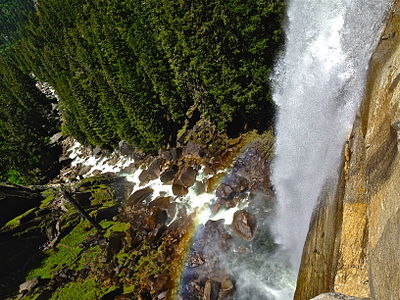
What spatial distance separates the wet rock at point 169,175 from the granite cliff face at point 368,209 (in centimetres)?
2047

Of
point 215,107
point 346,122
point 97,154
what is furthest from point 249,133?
point 97,154

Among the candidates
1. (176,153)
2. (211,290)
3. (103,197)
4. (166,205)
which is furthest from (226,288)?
(103,197)

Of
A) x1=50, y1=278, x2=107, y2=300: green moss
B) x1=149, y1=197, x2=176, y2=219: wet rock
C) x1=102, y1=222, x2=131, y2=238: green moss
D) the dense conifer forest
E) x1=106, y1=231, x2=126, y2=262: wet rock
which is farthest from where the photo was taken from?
x1=102, y1=222, x2=131, y2=238: green moss

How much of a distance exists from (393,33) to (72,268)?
33.2 metres

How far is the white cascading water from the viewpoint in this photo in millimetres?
18391

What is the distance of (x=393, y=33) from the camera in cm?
1477

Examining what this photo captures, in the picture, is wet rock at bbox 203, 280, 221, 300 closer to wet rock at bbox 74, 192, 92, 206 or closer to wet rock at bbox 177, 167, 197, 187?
wet rock at bbox 177, 167, 197, 187

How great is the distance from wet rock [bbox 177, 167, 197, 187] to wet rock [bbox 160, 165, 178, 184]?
6.00ft

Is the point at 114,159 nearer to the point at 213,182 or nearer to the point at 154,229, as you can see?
the point at 154,229

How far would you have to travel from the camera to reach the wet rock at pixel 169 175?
3500 cm

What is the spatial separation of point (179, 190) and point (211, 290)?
12.6 metres

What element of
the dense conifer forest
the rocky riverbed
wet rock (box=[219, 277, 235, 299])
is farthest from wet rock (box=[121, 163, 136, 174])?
wet rock (box=[219, 277, 235, 299])

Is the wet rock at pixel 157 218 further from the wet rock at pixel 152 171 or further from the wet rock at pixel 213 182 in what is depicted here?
the wet rock at pixel 152 171

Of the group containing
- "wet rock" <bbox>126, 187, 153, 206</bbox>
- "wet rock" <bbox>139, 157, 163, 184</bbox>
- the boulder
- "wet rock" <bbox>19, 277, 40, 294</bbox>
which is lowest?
"wet rock" <bbox>19, 277, 40, 294</bbox>
